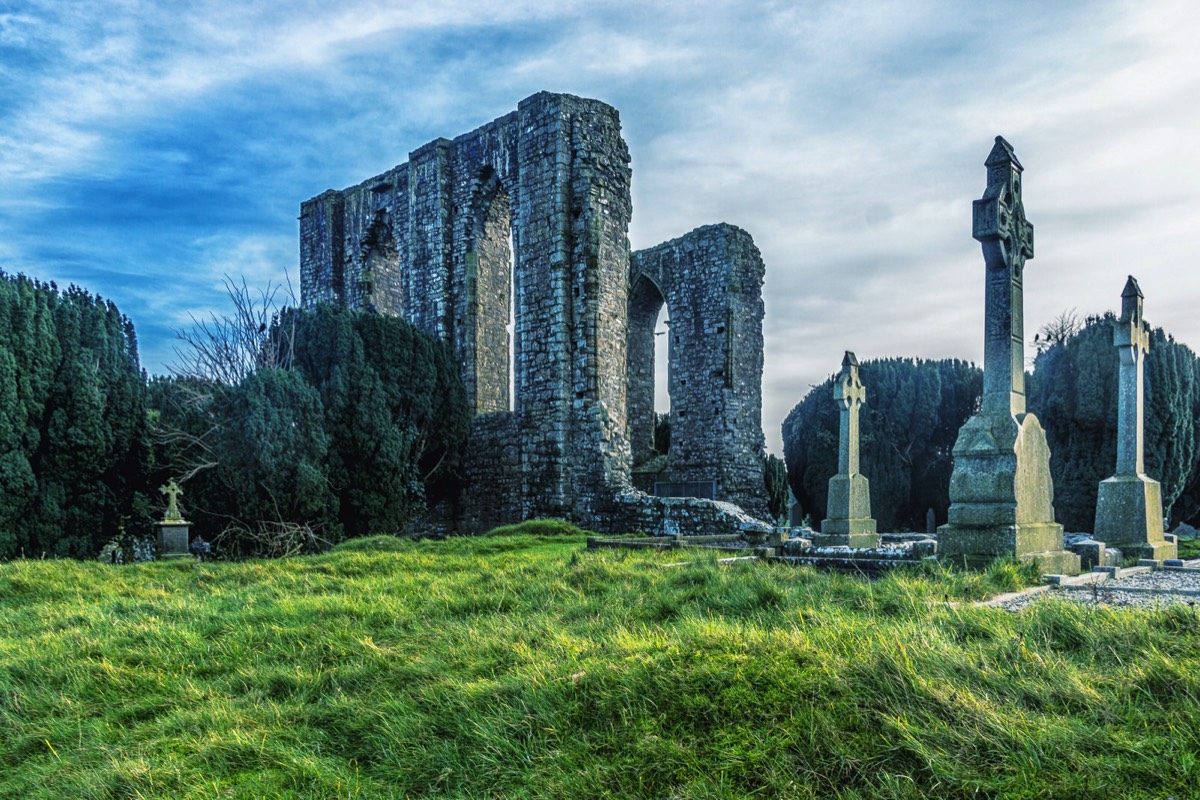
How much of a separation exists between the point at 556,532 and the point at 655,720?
11186 mm

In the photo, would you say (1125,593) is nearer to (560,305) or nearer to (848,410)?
(848,410)

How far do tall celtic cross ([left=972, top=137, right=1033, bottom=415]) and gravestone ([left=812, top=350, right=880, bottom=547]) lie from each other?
4772 mm

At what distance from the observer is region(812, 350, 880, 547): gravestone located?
1218 centimetres

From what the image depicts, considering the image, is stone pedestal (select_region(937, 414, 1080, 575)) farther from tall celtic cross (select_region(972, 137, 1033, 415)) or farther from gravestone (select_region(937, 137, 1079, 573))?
tall celtic cross (select_region(972, 137, 1033, 415))

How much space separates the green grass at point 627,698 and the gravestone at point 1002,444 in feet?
2.86

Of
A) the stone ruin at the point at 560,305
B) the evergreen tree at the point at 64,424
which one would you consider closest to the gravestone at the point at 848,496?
the stone ruin at the point at 560,305

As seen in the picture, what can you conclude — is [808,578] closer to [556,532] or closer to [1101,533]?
[1101,533]

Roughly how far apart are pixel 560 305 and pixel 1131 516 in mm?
10776

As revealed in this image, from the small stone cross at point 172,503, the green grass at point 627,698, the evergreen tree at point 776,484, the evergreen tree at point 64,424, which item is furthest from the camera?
the evergreen tree at point 776,484

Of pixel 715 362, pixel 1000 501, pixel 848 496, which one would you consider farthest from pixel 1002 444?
pixel 715 362

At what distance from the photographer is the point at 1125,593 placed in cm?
589

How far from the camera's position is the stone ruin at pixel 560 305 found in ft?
55.6

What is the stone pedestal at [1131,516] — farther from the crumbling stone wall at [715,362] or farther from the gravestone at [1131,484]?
the crumbling stone wall at [715,362]

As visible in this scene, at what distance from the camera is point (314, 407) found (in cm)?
1468
